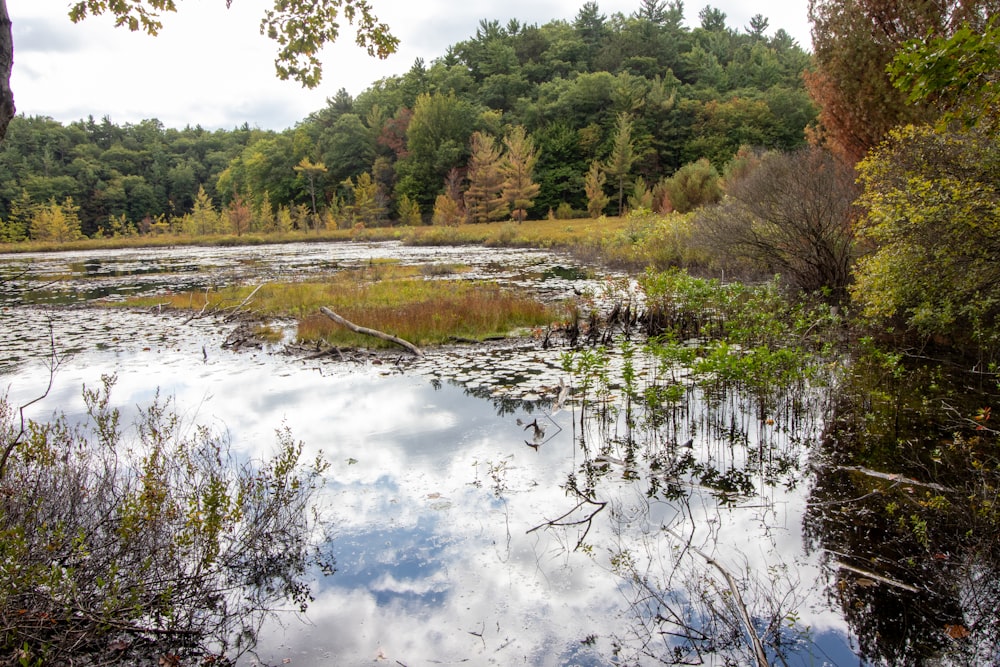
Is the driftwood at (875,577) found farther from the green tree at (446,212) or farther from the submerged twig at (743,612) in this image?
the green tree at (446,212)

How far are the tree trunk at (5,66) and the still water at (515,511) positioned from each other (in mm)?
3586

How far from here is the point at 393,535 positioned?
16.5ft

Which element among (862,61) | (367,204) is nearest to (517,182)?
(367,204)

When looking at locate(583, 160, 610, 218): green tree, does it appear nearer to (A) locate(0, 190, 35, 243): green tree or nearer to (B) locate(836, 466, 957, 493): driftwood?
(B) locate(836, 466, 957, 493): driftwood

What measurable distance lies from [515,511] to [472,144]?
74902 millimetres

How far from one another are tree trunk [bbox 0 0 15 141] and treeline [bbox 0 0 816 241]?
48.2 m

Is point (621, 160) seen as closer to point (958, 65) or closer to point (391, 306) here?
point (391, 306)

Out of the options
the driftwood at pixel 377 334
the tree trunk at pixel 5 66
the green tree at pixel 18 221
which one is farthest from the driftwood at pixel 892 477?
the green tree at pixel 18 221

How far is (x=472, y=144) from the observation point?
75875mm

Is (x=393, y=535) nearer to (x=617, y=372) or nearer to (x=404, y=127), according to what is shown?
(x=617, y=372)

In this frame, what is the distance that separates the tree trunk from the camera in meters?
3.60

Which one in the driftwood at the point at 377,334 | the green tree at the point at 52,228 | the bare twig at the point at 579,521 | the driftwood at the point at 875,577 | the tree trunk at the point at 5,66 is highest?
the green tree at the point at 52,228

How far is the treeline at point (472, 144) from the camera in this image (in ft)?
226

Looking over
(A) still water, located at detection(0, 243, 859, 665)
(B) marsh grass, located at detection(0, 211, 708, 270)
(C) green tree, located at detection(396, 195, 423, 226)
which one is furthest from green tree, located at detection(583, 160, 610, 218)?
(A) still water, located at detection(0, 243, 859, 665)
